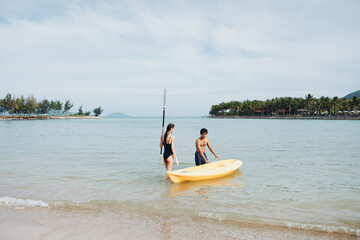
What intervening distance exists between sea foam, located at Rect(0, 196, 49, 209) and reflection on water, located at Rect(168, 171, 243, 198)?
3.33m

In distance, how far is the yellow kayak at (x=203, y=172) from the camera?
873cm

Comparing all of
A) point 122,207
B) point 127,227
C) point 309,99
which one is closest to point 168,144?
point 122,207

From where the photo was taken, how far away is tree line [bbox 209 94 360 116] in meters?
117

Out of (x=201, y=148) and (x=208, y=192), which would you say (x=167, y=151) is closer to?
(x=201, y=148)

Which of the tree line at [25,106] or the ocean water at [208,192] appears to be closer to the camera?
the ocean water at [208,192]

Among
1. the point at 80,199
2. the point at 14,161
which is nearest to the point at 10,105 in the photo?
the point at 14,161

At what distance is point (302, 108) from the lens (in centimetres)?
13462

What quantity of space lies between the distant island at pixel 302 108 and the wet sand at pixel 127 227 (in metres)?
127

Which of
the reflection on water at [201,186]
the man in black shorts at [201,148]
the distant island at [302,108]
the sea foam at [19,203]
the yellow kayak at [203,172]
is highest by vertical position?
the distant island at [302,108]

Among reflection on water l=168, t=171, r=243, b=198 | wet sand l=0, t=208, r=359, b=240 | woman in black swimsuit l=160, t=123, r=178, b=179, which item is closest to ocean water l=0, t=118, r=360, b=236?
reflection on water l=168, t=171, r=243, b=198

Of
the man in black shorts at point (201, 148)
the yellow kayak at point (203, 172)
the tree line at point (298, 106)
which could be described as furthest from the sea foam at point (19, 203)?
the tree line at point (298, 106)

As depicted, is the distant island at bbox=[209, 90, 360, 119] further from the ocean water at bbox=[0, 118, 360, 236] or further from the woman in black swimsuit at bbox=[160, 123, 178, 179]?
the woman in black swimsuit at bbox=[160, 123, 178, 179]

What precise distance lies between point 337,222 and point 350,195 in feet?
9.01

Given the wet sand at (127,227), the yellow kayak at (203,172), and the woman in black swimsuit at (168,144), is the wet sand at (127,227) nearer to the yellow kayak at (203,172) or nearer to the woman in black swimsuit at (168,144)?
the yellow kayak at (203,172)
